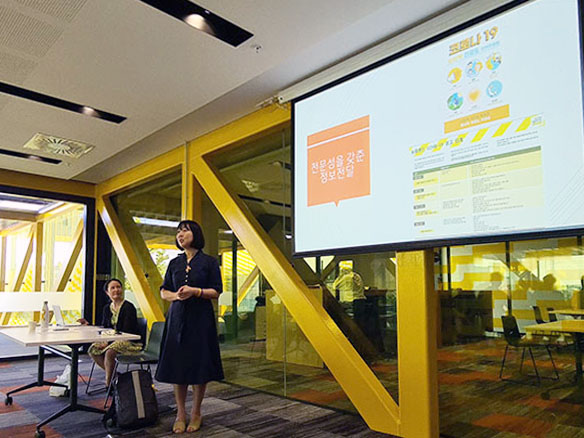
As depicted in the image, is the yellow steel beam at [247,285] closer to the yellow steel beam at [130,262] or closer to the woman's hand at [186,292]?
the woman's hand at [186,292]

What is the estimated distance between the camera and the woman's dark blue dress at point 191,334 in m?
3.41

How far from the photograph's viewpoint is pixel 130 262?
7320 mm

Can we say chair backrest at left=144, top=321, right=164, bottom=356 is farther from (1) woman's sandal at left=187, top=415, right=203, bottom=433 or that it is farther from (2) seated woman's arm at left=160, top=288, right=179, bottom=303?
(2) seated woman's arm at left=160, top=288, right=179, bottom=303

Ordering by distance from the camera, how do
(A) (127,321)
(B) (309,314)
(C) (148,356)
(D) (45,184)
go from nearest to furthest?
(B) (309,314)
(C) (148,356)
(A) (127,321)
(D) (45,184)

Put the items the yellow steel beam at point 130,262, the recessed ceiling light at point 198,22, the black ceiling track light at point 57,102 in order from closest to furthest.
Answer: the recessed ceiling light at point 198,22 < the black ceiling track light at point 57,102 < the yellow steel beam at point 130,262

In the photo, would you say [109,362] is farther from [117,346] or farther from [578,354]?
[578,354]

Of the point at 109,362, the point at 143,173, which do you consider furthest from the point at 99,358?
the point at 143,173

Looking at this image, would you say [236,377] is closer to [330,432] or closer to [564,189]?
[330,432]

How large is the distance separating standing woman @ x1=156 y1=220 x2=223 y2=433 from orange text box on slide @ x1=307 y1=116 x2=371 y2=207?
112 cm

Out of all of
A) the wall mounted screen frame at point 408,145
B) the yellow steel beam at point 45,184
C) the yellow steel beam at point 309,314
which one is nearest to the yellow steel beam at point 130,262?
the yellow steel beam at point 45,184

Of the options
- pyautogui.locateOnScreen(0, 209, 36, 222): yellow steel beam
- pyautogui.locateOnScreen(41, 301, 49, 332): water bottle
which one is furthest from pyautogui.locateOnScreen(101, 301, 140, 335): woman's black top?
pyautogui.locateOnScreen(0, 209, 36, 222): yellow steel beam

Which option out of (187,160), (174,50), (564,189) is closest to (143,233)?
(187,160)

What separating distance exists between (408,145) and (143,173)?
4.82m

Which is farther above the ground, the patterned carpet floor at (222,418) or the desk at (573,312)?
the desk at (573,312)
